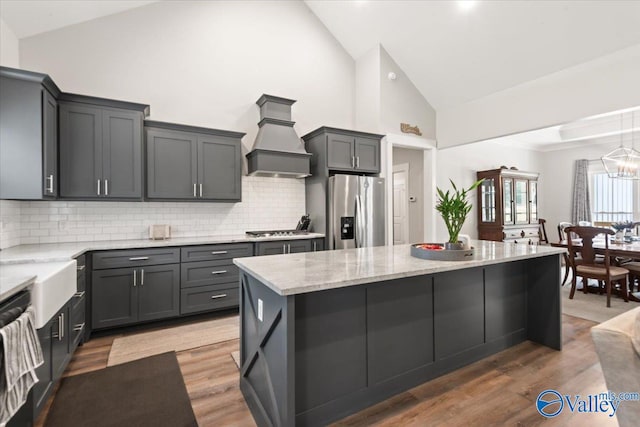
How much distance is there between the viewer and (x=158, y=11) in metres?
4.02

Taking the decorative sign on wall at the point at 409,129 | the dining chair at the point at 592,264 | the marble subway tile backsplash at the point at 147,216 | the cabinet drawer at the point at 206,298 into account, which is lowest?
the cabinet drawer at the point at 206,298

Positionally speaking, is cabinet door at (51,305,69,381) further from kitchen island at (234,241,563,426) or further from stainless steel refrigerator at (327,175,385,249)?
stainless steel refrigerator at (327,175,385,249)

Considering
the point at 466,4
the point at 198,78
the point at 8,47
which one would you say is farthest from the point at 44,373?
the point at 466,4

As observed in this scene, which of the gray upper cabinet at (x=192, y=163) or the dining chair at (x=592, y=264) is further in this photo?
the dining chair at (x=592, y=264)

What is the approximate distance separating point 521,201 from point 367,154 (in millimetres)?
4308

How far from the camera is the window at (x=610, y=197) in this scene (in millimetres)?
6770

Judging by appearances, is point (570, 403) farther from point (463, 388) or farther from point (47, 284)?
point (47, 284)

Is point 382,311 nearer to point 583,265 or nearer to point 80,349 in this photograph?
point 80,349

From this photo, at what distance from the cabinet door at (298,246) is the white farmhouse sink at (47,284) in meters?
2.31

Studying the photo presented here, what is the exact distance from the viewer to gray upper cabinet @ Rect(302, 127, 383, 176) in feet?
14.8

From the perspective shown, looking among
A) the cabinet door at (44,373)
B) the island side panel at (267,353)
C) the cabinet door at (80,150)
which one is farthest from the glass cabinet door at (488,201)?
the cabinet door at (44,373)

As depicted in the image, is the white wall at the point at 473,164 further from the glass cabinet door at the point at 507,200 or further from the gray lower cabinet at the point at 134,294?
the gray lower cabinet at the point at 134,294

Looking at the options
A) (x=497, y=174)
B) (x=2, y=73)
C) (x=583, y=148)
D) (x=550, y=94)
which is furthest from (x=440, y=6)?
(x=583, y=148)

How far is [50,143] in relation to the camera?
2.86 m
